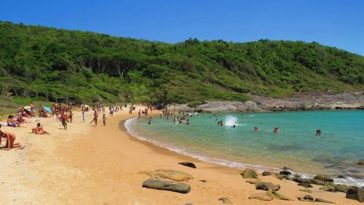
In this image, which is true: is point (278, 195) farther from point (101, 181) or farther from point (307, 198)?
point (101, 181)

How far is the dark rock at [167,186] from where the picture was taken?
14.8 m

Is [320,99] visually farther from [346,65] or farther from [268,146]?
[268,146]

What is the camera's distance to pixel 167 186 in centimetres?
1495

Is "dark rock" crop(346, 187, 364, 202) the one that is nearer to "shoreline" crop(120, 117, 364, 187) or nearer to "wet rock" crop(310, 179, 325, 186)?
"wet rock" crop(310, 179, 325, 186)

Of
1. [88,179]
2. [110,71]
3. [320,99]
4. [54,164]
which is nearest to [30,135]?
[54,164]

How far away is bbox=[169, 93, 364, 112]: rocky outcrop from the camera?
9188 centimetres

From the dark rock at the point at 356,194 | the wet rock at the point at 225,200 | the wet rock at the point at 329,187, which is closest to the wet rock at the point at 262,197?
the wet rock at the point at 225,200

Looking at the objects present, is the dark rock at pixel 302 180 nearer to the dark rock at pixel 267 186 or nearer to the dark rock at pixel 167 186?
the dark rock at pixel 267 186

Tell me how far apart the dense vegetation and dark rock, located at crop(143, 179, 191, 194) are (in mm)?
64868

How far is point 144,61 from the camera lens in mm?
118812

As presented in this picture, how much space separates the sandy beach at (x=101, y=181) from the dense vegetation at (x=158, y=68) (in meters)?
58.1

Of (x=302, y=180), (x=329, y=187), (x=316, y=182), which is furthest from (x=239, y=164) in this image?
(x=329, y=187)

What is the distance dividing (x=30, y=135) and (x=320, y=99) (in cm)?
9621

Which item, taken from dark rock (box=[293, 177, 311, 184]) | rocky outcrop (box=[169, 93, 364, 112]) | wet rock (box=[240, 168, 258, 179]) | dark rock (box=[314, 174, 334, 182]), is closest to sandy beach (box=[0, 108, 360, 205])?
wet rock (box=[240, 168, 258, 179])
